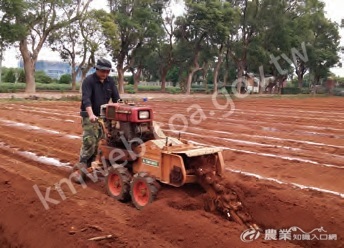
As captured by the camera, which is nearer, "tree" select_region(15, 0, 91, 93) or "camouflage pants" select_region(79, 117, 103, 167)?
"camouflage pants" select_region(79, 117, 103, 167)

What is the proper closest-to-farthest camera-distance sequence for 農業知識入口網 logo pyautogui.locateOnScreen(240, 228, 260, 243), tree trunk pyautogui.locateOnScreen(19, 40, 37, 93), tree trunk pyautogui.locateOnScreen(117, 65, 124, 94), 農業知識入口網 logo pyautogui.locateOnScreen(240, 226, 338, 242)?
農業知識入口網 logo pyautogui.locateOnScreen(240, 228, 260, 243), 農業知識入口網 logo pyautogui.locateOnScreen(240, 226, 338, 242), tree trunk pyautogui.locateOnScreen(19, 40, 37, 93), tree trunk pyautogui.locateOnScreen(117, 65, 124, 94)

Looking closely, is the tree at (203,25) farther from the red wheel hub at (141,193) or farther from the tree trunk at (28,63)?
the red wheel hub at (141,193)

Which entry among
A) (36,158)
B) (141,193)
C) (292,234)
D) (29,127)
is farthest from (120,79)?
(292,234)

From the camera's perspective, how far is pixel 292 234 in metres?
4.11

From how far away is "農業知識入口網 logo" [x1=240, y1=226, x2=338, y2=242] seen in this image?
3936 millimetres

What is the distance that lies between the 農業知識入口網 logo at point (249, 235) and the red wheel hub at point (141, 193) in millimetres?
1264

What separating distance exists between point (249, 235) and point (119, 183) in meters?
1.93

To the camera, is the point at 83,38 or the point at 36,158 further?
the point at 83,38

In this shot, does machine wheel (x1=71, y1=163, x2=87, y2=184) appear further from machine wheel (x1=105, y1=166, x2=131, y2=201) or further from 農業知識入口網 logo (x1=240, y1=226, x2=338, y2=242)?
農業知識入口網 logo (x1=240, y1=226, x2=338, y2=242)

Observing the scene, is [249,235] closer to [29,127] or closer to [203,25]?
[29,127]

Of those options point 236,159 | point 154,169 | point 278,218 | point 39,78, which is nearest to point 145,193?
point 154,169

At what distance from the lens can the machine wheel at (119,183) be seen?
483cm

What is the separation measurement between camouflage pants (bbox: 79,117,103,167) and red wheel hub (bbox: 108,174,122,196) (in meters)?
0.87

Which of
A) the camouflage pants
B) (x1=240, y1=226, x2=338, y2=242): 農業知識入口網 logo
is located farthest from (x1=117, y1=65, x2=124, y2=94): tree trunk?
(x1=240, y1=226, x2=338, y2=242): 農業知識入口網 logo
